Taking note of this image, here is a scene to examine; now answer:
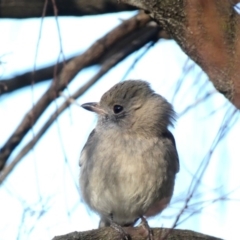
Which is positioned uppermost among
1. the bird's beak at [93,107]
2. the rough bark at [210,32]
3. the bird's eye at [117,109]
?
the bird's beak at [93,107]

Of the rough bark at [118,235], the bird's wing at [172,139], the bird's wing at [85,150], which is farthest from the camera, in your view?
the bird's wing at [85,150]

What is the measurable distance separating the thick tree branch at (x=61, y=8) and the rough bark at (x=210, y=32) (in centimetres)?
140

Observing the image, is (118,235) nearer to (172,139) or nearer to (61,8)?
(172,139)

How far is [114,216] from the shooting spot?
5848 millimetres

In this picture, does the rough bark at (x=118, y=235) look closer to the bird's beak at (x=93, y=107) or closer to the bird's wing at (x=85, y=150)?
the bird's wing at (x=85, y=150)

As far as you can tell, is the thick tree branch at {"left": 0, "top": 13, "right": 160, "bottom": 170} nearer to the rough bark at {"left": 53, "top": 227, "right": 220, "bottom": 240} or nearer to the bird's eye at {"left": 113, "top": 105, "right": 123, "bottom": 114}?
the bird's eye at {"left": 113, "top": 105, "right": 123, "bottom": 114}

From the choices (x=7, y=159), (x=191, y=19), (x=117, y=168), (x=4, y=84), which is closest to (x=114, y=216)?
(x=117, y=168)

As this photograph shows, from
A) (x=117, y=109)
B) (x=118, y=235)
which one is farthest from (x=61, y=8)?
(x=118, y=235)

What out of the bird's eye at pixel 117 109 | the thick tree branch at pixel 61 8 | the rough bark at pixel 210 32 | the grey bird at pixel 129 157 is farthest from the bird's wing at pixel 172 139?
the rough bark at pixel 210 32

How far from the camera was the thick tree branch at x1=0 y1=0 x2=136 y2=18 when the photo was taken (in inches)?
218

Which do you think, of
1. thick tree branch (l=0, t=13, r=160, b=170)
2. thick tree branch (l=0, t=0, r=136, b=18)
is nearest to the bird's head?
thick tree branch (l=0, t=13, r=160, b=170)

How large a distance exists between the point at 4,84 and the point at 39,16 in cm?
65

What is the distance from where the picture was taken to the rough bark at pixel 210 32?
4.19 meters

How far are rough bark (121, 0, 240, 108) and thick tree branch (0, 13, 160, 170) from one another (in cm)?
141
